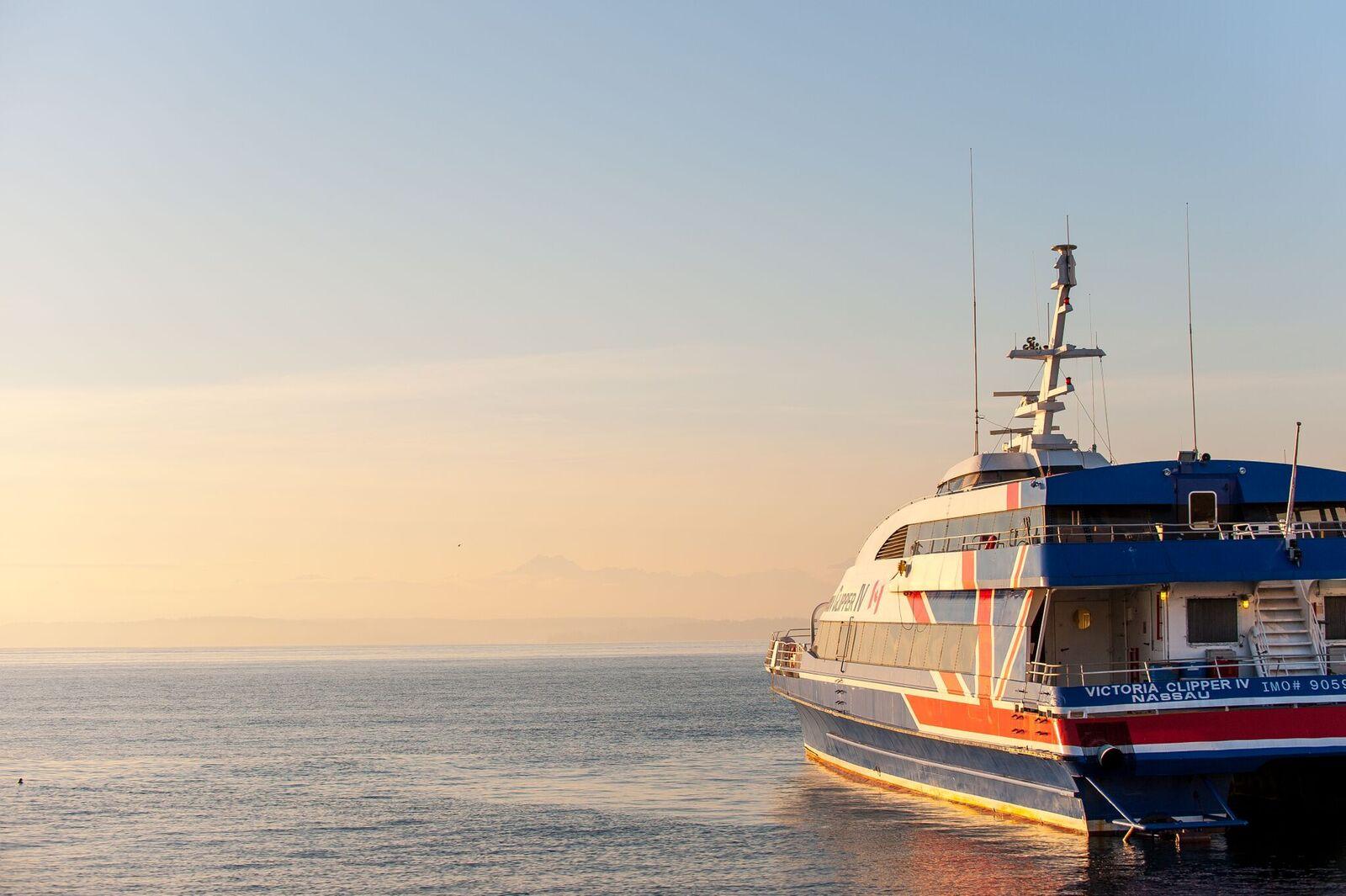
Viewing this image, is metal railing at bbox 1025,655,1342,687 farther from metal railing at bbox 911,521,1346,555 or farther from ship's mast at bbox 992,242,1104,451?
ship's mast at bbox 992,242,1104,451

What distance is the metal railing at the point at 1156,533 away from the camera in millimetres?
29000

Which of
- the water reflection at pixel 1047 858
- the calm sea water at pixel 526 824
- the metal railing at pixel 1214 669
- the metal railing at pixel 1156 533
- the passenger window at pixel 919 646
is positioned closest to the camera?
the water reflection at pixel 1047 858

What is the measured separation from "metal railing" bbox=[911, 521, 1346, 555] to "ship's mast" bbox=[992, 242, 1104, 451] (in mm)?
7538

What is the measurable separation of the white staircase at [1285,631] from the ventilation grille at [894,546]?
1124 centimetres

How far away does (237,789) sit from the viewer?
4619cm

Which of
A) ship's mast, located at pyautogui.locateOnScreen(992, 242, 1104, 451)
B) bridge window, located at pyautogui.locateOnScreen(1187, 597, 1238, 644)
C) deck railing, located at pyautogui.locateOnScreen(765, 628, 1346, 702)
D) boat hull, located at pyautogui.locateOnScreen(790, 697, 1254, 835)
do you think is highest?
A: ship's mast, located at pyautogui.locateOnScreen(992, 242, 1104, 451)

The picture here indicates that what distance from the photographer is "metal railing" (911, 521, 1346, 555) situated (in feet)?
95.1

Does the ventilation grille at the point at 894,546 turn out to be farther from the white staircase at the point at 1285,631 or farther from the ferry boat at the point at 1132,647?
the white staircase at the point at 1285,631

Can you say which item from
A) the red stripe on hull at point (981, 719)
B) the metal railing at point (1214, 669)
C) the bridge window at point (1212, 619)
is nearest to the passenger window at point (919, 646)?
the red stripe on hull at point (981, 719)

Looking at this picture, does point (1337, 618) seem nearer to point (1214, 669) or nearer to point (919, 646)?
point (1214, 669)

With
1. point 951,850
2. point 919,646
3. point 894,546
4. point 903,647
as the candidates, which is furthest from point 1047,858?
point 894,546

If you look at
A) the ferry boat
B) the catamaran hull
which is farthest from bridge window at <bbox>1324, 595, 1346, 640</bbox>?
the catamaran hull

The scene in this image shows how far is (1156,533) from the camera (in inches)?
1151

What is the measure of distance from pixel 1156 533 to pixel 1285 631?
3.37 metres
